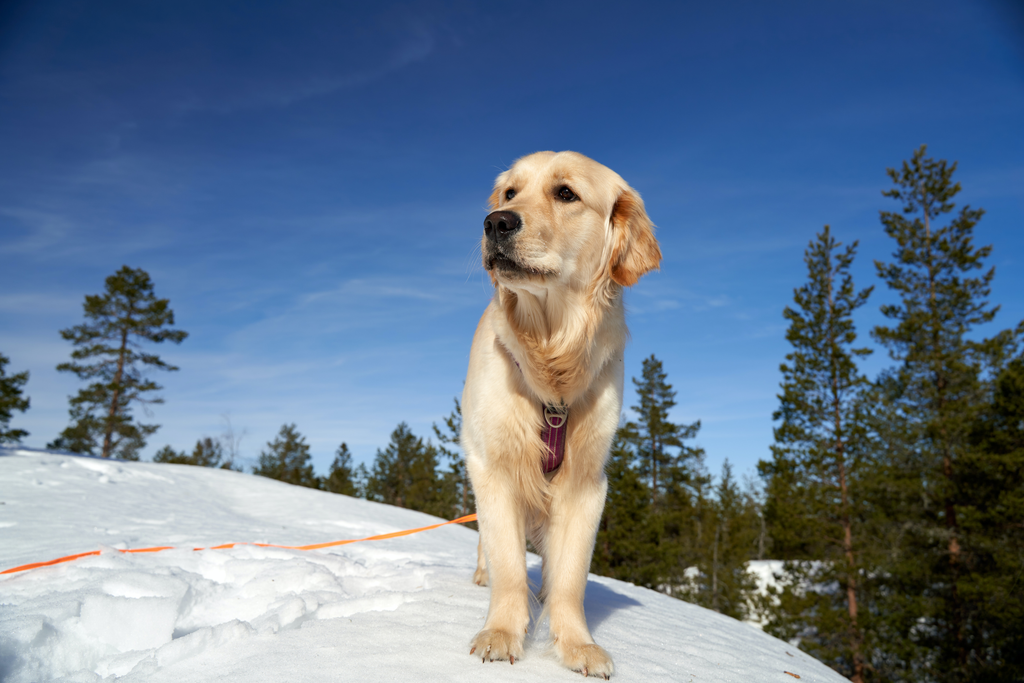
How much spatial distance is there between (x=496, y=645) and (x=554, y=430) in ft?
3.68

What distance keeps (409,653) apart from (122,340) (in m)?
34.4

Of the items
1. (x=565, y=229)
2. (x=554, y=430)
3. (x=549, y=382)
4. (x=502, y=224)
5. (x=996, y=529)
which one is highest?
(x=565, y=229)

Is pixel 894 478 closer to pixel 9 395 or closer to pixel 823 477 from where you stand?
pixel 823 477

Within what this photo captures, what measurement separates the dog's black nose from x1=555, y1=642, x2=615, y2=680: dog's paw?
2.10 m

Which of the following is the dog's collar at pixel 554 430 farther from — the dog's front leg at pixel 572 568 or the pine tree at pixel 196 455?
the pine tree at pixel 196 455

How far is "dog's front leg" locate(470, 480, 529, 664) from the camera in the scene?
109 inches

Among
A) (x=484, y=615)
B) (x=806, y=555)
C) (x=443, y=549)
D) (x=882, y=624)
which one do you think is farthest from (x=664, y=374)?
(x=484, y=615)

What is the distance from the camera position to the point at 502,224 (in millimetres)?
2916

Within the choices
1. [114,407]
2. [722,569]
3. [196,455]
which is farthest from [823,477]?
[196,455]

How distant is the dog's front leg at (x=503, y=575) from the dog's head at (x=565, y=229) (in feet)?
4.04

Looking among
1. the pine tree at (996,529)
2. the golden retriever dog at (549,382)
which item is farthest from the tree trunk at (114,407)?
the pine tree at (996,529)

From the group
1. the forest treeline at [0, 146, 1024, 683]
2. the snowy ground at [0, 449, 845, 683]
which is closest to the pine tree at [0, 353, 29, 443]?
the forest treeline at [0, 146, 1024, 683]

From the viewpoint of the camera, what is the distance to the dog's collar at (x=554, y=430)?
3180 millimetres

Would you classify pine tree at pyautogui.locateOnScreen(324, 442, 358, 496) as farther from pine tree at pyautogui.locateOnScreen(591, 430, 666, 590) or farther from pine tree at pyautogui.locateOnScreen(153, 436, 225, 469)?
pine tree at pyautogui.locateOnScreen(591, 430, 666, 590)
